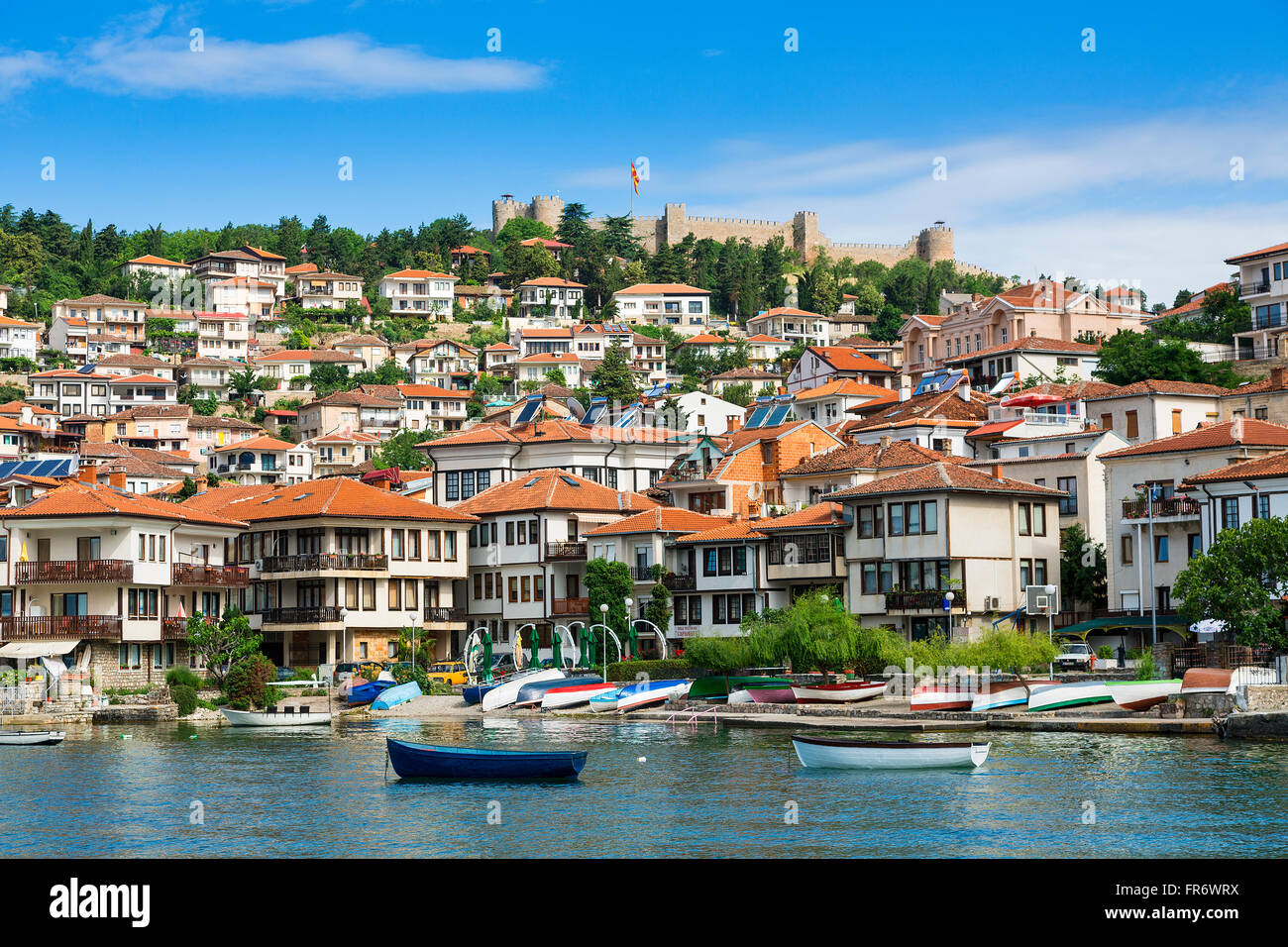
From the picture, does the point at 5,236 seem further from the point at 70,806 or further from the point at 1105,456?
the point at 70,806

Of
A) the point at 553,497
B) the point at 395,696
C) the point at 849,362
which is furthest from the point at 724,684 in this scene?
the point at 849,362

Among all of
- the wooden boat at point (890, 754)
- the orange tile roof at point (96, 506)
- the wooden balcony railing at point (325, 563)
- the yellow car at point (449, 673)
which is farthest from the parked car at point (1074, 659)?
the orange tile roof at point (96, 506)

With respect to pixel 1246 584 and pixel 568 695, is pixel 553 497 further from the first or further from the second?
pixel 1246 584

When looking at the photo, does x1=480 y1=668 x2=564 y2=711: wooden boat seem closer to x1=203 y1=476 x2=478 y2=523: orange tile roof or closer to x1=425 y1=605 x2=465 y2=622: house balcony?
x1=425 y1=605 x2=465 y2=622: house balcony

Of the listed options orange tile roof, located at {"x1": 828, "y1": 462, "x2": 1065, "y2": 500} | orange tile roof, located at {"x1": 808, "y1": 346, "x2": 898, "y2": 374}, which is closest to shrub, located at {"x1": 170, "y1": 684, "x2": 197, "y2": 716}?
orange tile roof, located at {"x1": 828, "y1": 462, "x2": 1065, "y2": 500}

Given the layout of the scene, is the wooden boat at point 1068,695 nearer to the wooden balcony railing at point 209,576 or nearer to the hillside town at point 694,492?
the hillside town at point 694,492
